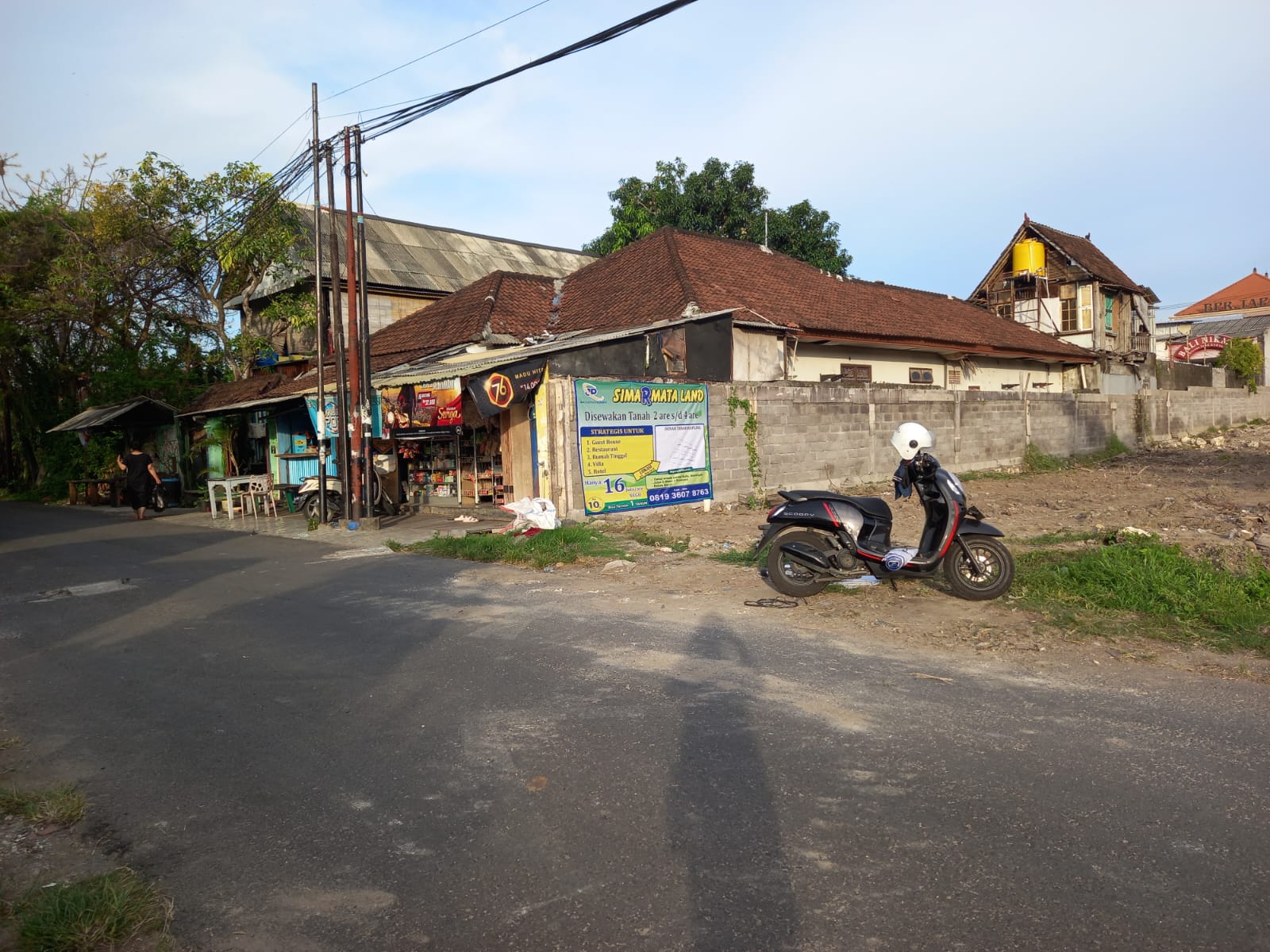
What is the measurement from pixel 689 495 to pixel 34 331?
78.3 feet

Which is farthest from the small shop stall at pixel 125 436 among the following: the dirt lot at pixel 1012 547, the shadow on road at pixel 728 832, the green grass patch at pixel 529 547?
the shadow on road at pixel 728 832

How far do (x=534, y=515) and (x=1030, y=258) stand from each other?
29060 mm

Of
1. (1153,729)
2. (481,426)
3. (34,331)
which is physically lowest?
(1153,729)

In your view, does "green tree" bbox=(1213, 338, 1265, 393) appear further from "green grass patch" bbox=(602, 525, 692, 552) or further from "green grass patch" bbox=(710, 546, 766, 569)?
"green grass patch" bbox=(710, 546, 766, 569)

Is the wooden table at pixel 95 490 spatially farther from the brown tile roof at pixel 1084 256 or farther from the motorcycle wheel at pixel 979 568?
the brown tile roof at pixel 1084 256

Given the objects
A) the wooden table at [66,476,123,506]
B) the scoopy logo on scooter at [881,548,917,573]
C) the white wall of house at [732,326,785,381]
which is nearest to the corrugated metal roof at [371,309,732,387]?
the white wall of house at [732,326,785,381]

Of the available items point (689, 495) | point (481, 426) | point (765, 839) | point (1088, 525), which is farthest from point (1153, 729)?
point (481, 426)

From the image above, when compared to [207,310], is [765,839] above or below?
below

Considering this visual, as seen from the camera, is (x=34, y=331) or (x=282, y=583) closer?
(x=282, y=583)

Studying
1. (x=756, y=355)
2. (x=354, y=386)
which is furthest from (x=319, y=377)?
(x=756, y=355)

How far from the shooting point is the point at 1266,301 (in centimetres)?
5781

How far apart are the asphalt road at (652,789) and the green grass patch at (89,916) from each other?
0.11 meters

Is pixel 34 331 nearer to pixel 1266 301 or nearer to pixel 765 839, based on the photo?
pixel 765 839

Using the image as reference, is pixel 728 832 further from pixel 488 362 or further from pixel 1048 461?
pixel 1048 461
